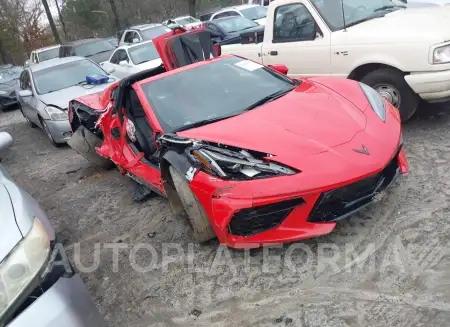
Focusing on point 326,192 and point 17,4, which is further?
point 17,4

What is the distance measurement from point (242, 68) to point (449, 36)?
2.25m

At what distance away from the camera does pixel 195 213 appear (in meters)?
3.24

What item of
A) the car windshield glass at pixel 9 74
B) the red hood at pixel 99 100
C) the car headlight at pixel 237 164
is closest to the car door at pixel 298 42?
the red hood at pixel 99 100

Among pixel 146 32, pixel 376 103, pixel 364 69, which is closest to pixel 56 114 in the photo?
pixel 364 69

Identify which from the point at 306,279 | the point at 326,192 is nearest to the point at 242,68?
the point at 326,192

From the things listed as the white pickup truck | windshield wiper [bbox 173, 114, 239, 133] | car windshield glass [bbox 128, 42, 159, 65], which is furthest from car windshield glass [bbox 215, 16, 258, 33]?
windshield wiper [bbox 173, 114, 239, 133]

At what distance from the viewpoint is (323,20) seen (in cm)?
542

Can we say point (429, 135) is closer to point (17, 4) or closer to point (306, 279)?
point (306, 279)

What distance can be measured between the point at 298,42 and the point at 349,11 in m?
0.73

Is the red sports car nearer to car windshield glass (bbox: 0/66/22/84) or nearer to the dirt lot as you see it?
the dirt lot

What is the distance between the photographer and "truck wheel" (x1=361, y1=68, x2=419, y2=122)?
16.0 ft

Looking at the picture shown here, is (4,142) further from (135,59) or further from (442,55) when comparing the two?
(135,59)

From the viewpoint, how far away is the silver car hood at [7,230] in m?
2.00

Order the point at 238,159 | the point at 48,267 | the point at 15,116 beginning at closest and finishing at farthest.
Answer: the point at 48,267 → the point at 238,159 → the point at 15,116
